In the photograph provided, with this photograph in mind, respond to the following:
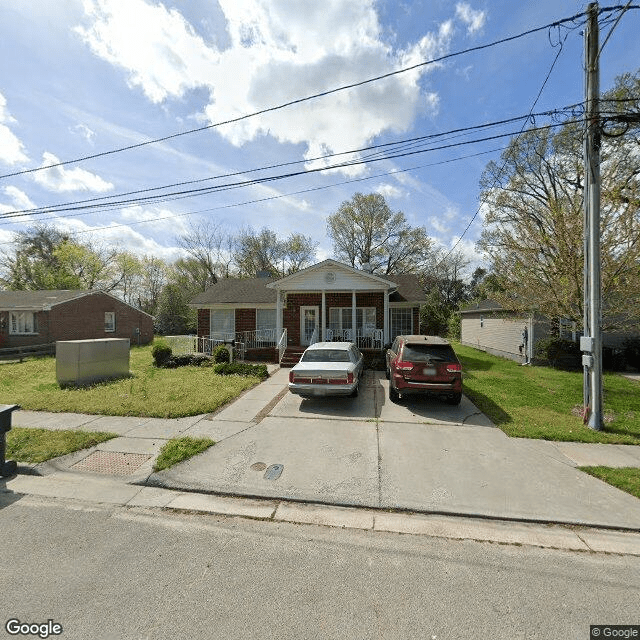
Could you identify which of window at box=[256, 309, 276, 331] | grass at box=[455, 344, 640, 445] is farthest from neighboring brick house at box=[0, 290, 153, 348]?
grass at box=[455, 344, 640, 445]

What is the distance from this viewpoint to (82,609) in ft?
8.31

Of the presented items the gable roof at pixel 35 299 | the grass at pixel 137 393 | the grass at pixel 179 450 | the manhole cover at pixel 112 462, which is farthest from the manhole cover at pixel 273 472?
the gable roof at pixel 35 299

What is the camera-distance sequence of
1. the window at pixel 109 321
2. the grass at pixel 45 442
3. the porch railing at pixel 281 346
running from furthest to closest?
1. the window at pixel 109 321
2. the porch railing at pixel 281 346
3. the grass at pixel 45 442

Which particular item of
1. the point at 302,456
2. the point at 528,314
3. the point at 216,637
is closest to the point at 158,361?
the point at 302,456

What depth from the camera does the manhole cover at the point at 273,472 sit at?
15.8ft

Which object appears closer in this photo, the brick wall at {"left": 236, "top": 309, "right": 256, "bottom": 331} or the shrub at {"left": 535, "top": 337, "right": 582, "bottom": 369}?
the shrub at {"left": 535, "top": 337, "right": 582, "bottom": 369}

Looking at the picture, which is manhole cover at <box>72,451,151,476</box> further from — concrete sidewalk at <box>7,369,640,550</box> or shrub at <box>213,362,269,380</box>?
shrub at <box>213,362,269,380</box>

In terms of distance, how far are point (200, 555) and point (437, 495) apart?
3.00m

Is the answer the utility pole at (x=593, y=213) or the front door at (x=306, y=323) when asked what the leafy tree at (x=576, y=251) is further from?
the front door at (x=306, y=323)

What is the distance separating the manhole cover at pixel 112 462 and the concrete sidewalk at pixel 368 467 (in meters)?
0.07

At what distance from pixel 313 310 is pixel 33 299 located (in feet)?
69.3

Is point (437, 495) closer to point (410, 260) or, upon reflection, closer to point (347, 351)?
point (347, 351)

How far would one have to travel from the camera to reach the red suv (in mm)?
8102

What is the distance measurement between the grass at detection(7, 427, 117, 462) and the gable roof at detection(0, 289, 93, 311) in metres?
19.8
